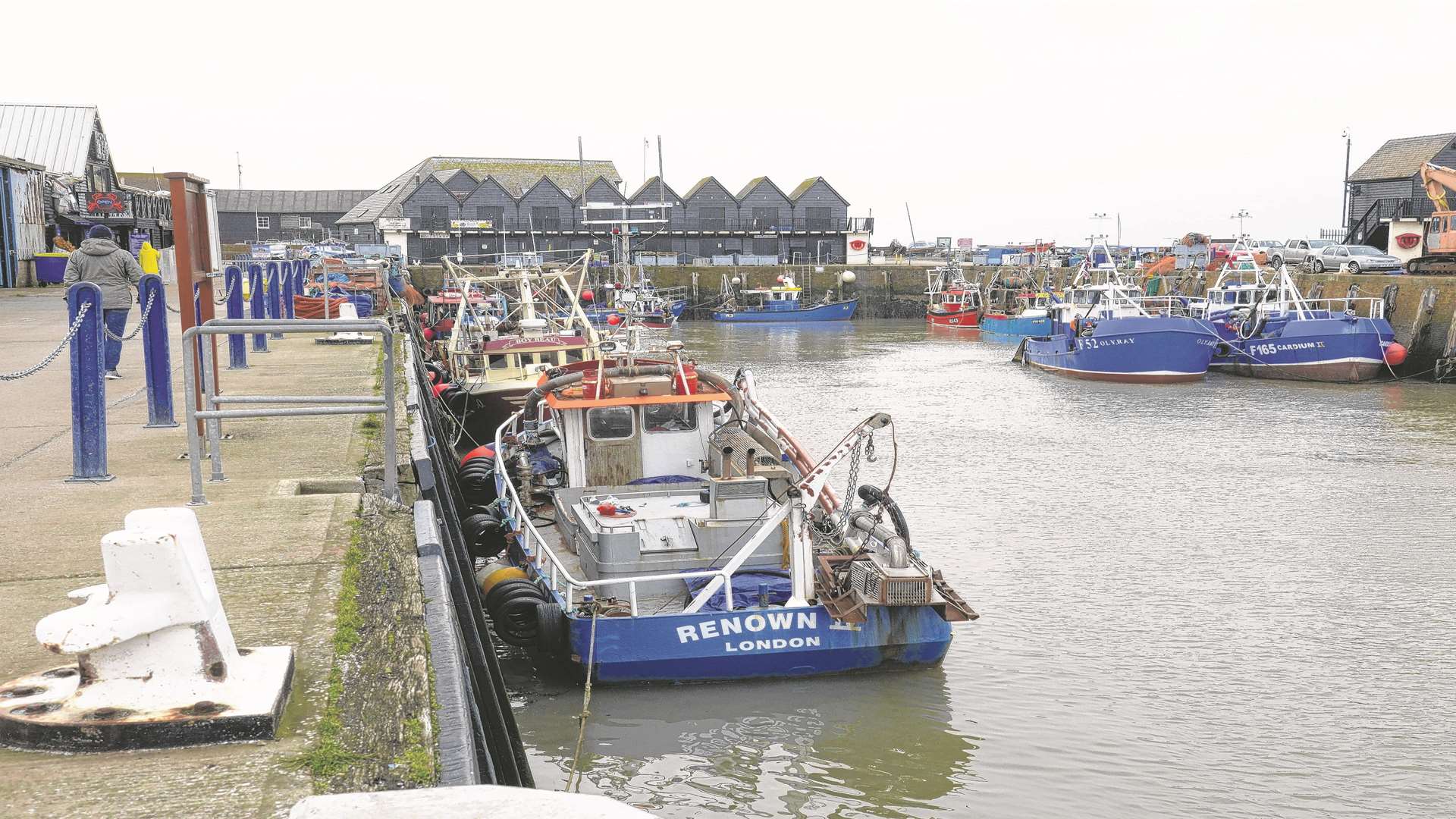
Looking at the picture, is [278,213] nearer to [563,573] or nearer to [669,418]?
[669,418]

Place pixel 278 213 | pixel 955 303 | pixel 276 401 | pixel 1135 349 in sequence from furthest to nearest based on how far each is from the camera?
pixel 278 213
pixel 955 303
pixel 1135 349
pixel 276 401

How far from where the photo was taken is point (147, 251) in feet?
79.5

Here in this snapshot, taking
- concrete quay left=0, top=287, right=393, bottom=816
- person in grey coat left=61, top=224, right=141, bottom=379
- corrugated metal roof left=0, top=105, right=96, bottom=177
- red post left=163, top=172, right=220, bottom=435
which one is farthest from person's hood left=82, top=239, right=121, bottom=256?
corrugated metal roof left=0, top=105, right=96, bottom=177

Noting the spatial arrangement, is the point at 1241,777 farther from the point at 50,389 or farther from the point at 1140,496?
the point at 50,389

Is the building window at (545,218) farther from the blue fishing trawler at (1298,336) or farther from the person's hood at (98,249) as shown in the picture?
the person's hood at (98,249)

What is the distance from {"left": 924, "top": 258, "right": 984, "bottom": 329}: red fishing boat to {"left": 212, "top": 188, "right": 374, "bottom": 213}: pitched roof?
48.0 metres

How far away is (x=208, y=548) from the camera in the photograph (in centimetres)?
560

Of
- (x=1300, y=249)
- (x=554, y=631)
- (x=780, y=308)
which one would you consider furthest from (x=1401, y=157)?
(x=554, y=631)

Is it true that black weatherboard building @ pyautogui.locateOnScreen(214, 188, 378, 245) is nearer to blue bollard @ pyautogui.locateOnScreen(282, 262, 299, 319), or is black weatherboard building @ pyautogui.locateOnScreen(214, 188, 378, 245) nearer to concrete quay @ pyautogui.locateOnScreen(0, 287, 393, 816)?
blue bollard @ pyautogui.locateOnScreen(282, 262, 299, 319)

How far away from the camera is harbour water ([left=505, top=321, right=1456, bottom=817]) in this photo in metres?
8.21

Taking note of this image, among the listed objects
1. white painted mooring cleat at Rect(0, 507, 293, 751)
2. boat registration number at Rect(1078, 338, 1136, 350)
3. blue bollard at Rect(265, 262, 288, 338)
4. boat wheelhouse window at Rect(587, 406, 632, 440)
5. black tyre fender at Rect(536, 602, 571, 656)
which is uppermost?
blue bollard at Rect(265, 262, 288, 338)

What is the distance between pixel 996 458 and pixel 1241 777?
12365mm

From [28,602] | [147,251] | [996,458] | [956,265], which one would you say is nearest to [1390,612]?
[996,458]

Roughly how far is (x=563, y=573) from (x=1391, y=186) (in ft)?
191
